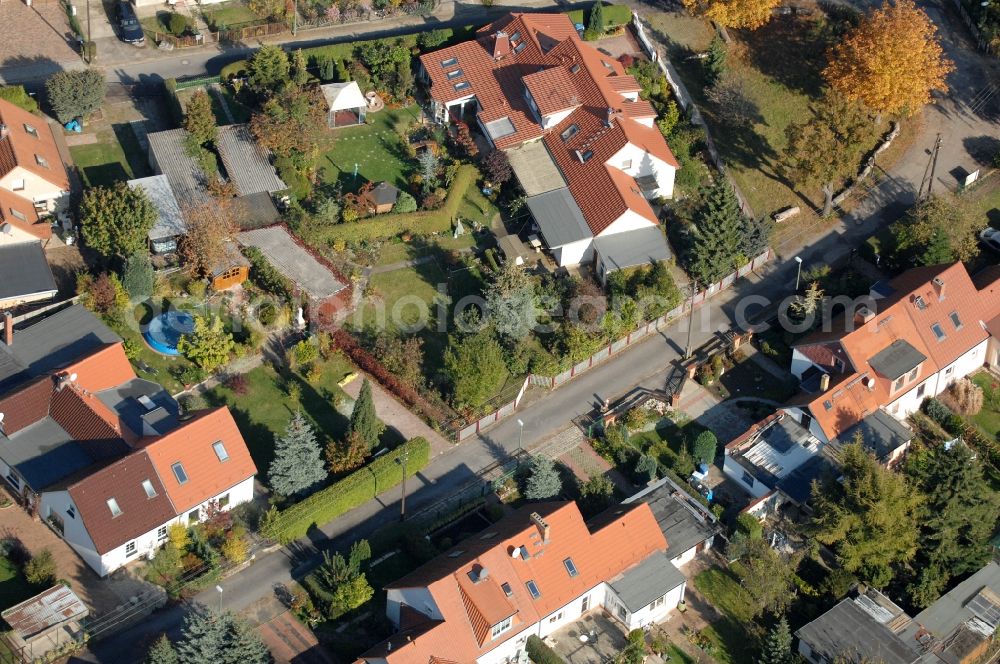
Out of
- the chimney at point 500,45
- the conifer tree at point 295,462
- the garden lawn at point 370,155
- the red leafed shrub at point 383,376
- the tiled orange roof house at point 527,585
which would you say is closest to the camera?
the tiled orange roof house at point 527,585

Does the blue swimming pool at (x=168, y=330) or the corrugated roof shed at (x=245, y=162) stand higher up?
the corrugated roof shed at (x=245, y=162)

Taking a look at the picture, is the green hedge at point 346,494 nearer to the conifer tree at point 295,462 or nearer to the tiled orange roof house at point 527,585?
the conifer tree at point 295,462

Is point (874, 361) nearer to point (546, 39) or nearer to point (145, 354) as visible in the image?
point (546, 39)

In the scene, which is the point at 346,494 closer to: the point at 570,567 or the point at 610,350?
the point at 570,567

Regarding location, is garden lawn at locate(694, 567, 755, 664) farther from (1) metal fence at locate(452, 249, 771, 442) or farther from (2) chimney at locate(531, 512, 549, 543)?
(1) metal fence at locate(452, 249, 771, 442)

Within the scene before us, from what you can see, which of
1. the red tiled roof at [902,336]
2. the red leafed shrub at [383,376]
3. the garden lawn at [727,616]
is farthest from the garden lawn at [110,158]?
the garden lawn at [727,616]

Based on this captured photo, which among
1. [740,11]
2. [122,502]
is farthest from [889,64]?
[122,502]

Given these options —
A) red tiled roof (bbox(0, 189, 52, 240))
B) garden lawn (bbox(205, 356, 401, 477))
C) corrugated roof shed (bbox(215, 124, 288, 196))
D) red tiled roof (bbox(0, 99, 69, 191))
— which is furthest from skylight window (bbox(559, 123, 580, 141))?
red tiled roof (bbox(0, 189, 52, 240))
